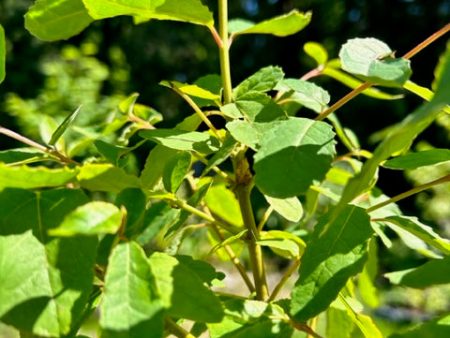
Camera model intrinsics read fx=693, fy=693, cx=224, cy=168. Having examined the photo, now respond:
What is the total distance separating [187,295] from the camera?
20.2 inches

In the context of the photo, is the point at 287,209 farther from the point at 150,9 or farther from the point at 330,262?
the point at 150,9

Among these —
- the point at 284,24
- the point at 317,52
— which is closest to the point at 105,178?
the point at 284,24

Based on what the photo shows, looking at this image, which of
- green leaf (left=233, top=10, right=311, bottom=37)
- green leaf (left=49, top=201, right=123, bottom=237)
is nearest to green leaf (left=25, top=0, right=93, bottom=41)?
green leaf (left=233, top=10, right=311, bottom=37)

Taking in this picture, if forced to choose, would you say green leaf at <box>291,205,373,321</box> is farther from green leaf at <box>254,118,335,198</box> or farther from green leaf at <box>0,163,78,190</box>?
green leaf at <box>0,163,78,190</box>

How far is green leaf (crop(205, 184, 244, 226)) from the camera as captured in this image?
0.97 meters

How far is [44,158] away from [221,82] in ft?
0.68

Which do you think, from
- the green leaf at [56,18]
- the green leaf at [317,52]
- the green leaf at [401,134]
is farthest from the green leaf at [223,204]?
the green leaf at [401,134]

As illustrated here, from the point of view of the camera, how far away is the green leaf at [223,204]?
969mm

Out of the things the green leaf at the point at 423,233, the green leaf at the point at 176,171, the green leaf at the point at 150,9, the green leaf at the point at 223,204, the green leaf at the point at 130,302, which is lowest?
the green leaf at the point at 223,204

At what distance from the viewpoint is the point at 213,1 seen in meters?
8.76

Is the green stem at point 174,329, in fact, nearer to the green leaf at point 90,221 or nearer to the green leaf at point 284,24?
the green leaf at point 90,221

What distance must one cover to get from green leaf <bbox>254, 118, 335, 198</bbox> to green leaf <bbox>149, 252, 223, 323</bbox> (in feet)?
0.28

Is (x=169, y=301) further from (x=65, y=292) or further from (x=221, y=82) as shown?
(x=221, y=82)

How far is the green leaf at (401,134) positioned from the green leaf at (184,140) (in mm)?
185
